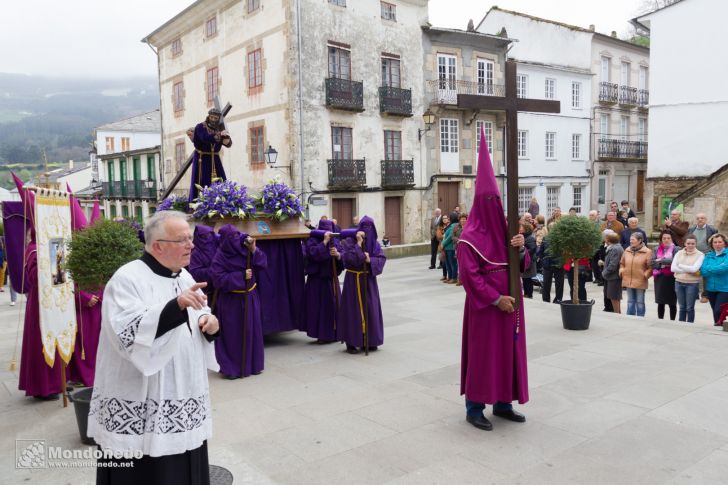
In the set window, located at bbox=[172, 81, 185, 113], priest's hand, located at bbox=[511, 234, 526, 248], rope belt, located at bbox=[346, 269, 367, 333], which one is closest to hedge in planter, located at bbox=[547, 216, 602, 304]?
rope belt, located at bbox=[346, 269, 367, 333]

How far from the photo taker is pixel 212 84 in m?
26.3

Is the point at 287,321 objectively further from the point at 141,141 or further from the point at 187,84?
the point at 141,141

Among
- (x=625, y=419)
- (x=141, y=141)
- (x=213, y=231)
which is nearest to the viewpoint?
(x=625, y=419)

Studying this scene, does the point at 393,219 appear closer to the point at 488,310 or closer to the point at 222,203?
the point at 222,203

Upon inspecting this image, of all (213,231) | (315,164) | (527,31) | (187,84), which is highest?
(527,31)

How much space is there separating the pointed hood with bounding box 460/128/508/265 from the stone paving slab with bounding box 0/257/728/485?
5.18ft

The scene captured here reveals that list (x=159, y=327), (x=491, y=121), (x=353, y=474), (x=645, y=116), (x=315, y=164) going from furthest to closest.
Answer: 1. (x=645, y=116)
2. (x=491, y=121)
3. (x=315, y=164)
4. (x=353, y=474)
5. (x=159, y=327)

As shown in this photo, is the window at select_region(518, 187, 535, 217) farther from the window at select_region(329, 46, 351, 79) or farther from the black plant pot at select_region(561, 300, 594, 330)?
the black plant pot at select_region(561, 300, 594, 330)

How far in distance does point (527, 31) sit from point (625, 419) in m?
27.7

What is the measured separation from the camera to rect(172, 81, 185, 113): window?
1135 inches

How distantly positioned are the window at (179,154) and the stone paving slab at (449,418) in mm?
21891

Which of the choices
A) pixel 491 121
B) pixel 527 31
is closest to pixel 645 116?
pixel 527 31

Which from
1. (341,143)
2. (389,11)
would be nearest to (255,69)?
(341,143)

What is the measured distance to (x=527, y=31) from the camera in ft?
97.0
